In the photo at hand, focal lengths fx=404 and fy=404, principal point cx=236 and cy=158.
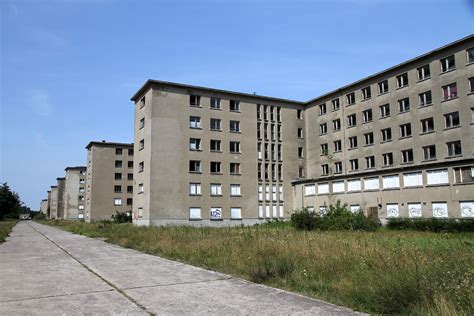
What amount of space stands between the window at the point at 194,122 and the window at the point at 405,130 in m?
23.0

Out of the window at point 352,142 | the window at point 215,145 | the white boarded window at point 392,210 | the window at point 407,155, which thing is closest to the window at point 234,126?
the window at point 215,145

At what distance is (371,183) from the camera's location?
1635 inches

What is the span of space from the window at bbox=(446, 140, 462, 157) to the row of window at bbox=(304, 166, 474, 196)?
385 centimetres

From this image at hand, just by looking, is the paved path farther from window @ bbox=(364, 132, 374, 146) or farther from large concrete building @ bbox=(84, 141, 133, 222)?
large concrete building @ bbox=(84, 141, 133, 222)

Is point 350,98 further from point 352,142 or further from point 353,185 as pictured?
point 353,185

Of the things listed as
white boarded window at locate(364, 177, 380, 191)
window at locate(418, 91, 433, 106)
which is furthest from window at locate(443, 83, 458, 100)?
white boarded window at locate(364, 177, 380, 191)

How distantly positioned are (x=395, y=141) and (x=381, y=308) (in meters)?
40.6

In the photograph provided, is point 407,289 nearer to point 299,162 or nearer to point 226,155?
point 226,155

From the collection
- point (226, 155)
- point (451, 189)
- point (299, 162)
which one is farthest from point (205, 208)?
point (451, 189)

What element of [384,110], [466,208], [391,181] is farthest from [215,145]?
[466,208]

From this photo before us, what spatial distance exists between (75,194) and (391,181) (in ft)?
305

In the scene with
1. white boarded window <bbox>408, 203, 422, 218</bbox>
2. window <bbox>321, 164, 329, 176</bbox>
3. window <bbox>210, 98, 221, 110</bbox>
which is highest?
window <bbox>210, 98, 221, 110</bbox>

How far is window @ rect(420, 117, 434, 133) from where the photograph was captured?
4003 centimetres

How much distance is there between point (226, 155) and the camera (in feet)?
164
